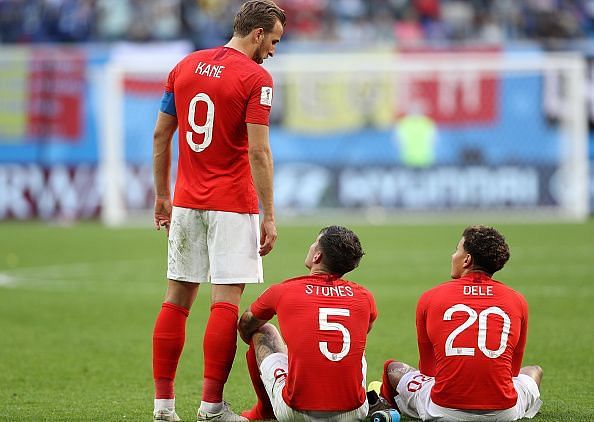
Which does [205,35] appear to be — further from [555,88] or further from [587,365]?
[587,365]

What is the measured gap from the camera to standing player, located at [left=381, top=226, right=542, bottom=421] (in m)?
5.40

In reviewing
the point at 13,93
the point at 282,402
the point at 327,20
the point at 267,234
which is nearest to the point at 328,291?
the point at 267,234

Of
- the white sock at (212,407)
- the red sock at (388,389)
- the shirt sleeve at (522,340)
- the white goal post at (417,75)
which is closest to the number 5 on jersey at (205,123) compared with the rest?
the white sock at (212,407)

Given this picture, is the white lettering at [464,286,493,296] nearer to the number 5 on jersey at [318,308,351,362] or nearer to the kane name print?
the number 5 on jersey at [318,308,351,362]

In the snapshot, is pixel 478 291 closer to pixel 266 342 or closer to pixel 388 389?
pixel 388 389

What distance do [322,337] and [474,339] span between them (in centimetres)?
71

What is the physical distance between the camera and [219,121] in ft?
18.6

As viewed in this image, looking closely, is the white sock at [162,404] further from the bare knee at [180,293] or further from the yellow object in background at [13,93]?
the yellow object in background at [13,93]

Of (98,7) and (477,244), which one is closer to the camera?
(477,244)

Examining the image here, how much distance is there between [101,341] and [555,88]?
45.7 ft

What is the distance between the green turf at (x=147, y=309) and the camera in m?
6.61

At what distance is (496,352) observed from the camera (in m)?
5.40


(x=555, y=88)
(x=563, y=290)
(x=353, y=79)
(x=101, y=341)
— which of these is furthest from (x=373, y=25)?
(x=101, y=341)

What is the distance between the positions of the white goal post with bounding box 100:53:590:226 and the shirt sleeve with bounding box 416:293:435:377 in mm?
14274
